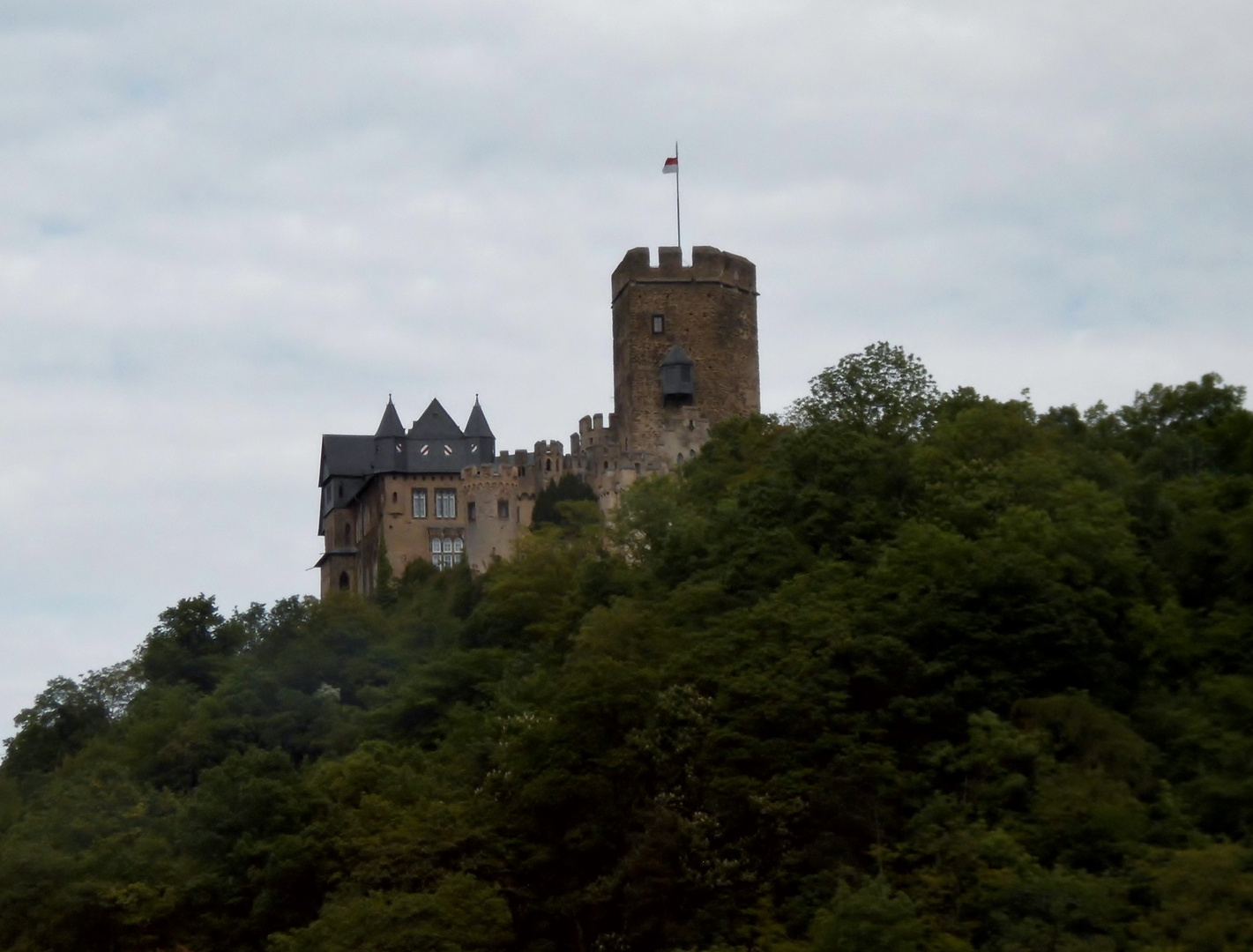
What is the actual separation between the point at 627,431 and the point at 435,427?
37.2ft

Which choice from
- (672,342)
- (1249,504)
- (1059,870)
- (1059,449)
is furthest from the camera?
(672,342)

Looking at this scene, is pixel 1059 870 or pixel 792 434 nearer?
pixel 1059 870

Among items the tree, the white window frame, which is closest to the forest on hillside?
the tree

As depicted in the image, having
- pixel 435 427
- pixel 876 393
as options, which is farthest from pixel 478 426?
pixel 876 393

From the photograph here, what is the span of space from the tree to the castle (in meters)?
23.6

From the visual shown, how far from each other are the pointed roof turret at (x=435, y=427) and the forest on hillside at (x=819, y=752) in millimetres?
36828

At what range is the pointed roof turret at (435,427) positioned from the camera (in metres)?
100

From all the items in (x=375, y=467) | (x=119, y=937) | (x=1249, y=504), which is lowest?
(x=119, y=937)

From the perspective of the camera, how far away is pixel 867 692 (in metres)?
46.7

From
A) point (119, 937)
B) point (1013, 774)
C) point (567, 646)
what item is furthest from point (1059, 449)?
point (119, 937)

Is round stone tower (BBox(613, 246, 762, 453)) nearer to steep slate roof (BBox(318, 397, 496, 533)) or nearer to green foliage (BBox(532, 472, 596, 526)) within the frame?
green foliage (BBox(532, 472, 596, 526))

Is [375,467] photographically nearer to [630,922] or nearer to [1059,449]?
[1059,449]

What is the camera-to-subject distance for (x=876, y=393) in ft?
211

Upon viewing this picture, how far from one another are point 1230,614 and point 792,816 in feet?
35.7
